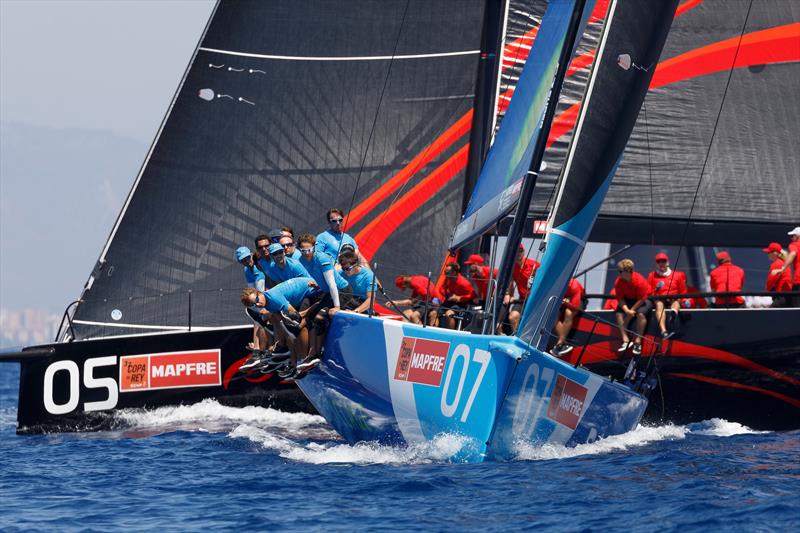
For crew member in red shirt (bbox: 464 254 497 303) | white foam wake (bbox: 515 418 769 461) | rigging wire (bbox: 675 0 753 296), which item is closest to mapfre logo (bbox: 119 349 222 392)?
crew member in red shirt (bbox: 464 254 497 303)

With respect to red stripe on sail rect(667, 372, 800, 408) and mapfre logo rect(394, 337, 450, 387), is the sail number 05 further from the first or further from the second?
red stripe on sail rect(667, 372, 800, 408)

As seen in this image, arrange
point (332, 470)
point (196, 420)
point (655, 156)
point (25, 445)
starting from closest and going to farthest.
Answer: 1. point (332, 470)
2. point (25, 445)
3. point (196, 420)
4. point (655, 156)

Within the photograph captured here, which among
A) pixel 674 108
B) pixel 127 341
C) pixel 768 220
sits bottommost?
pixel 127 341

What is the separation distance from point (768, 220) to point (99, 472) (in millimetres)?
7075

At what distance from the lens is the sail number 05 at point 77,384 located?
41.0 feet

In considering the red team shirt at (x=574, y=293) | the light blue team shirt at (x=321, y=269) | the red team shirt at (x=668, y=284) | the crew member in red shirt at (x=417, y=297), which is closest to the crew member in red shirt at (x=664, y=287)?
the red team shirt at (x=668, y=284)

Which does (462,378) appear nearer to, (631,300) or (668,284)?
(631,300)

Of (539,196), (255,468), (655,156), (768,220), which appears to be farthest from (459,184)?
(255,468)

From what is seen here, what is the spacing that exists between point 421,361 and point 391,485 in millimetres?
1133

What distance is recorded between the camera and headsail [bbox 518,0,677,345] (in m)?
9.01

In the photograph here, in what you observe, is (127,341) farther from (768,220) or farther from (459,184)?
(768,220)

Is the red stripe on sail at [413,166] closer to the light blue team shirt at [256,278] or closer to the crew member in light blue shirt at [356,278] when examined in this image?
the light blue team shirt at [256,278]

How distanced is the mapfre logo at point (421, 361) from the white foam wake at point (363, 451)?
1.35ft

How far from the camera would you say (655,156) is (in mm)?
13148
